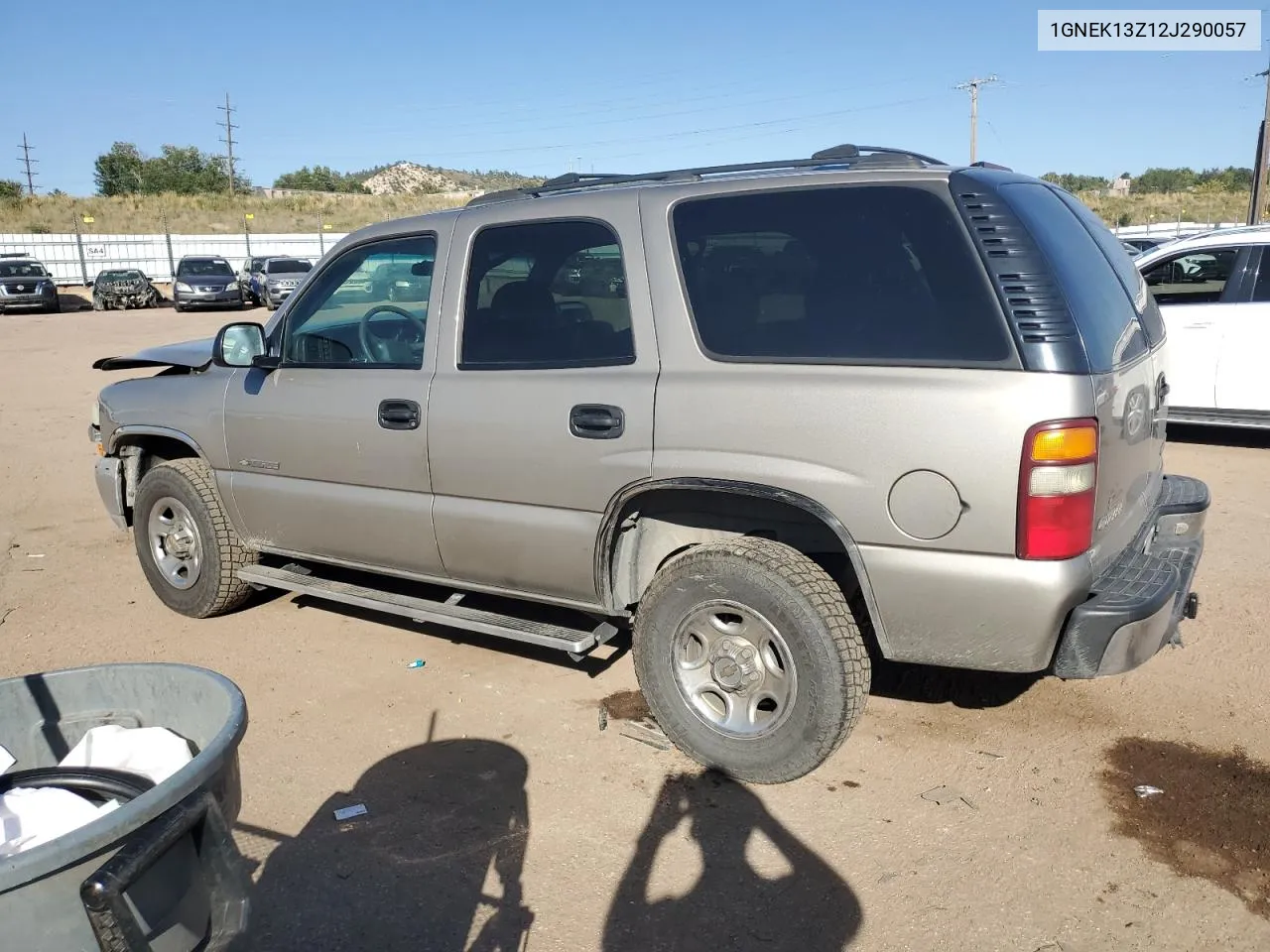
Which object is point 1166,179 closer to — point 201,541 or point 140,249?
point 140,249

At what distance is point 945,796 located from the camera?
11.8 feet

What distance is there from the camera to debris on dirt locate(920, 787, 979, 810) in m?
3.55

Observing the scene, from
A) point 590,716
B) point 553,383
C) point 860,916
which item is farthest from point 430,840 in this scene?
point 553,383

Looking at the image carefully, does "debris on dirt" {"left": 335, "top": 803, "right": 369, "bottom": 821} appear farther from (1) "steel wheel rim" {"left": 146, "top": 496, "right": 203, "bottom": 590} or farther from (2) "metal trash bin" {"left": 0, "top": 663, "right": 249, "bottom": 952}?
(1) "steel wheel rim" {"left": 146, "top": 496, "right": 203, "bottom": 590}

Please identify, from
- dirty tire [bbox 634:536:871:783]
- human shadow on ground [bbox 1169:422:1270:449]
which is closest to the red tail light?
dirty tire [bbox 634:536:871:783]

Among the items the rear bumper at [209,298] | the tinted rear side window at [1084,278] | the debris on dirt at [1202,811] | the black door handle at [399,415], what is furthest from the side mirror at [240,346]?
the rear bumper at [209,298]

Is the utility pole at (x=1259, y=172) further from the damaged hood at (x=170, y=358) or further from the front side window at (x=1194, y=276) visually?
the damaged hood at (x=170, y=358)

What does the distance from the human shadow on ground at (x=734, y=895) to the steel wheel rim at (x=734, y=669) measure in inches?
11.7

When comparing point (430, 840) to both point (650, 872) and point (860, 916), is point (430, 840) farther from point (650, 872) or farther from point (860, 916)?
point (860, 916)

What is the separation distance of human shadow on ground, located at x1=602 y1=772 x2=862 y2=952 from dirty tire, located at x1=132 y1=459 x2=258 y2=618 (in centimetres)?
275

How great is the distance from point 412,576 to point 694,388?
5.51ft

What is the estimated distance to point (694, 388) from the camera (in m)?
3.59

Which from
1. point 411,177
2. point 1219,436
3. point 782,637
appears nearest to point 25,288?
point 1219,436

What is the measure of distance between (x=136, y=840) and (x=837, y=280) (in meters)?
2.59
